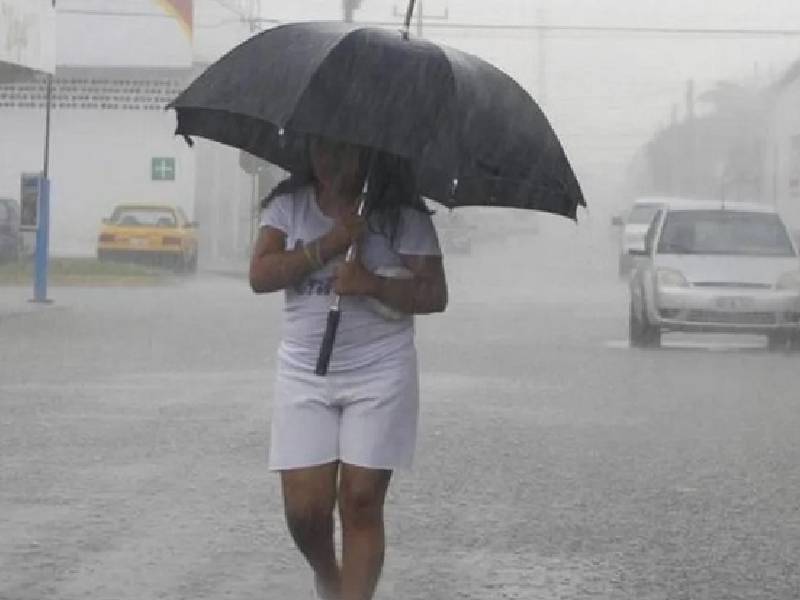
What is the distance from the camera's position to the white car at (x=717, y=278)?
2114 centimetres

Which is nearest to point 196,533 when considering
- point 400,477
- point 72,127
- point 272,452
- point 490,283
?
point 400,477

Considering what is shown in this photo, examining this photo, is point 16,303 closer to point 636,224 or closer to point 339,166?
point 636,224

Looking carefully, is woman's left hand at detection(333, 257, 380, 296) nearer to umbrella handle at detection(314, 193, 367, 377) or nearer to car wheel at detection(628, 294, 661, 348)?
umbrella handle at detection(314, 193, 367, 377)

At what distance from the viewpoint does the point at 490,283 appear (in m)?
42.2

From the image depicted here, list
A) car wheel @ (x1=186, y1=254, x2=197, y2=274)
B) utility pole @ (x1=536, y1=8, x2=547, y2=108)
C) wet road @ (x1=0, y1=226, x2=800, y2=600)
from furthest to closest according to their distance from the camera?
utility pole @ (x1=536, y1=8, x2=547, y2=108) → car wheel @ (x1=186, y1=254, x2=197, y2=274) → wet road @ (x1=0, y1=226, x2=800, y2=600)

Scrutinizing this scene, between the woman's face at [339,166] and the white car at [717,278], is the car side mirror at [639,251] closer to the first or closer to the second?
the white car at [717,278]

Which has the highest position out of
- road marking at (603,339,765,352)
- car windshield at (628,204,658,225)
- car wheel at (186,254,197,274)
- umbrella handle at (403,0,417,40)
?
umbrella handle at (403,0,417,40)

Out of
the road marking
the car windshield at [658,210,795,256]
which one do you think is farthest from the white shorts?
the car windshield at [658,210,795,256]

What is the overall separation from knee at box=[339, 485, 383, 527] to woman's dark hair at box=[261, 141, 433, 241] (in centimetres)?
70

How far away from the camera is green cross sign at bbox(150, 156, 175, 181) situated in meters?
50.4

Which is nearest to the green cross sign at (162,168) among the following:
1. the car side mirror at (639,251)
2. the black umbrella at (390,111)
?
the car side mirror at (639,251)

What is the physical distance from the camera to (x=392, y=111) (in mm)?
5707

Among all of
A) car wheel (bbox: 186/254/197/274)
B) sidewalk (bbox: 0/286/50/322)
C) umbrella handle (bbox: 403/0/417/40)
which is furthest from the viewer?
car wheel (bbox: 186/254/197/274)

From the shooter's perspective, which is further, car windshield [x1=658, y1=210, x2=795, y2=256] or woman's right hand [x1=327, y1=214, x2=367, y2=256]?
car windshield [x1=658, y1=210, x2=795, y2=256]
